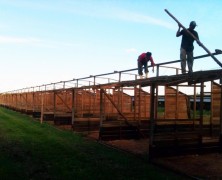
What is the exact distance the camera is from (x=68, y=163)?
426 inches

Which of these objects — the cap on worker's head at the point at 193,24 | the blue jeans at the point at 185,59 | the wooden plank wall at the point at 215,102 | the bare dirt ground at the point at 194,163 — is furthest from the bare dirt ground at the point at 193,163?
the cap on worker's head at the point at 193,24

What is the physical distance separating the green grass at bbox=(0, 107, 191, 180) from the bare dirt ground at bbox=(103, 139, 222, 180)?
61 cm

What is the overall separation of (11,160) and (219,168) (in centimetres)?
648

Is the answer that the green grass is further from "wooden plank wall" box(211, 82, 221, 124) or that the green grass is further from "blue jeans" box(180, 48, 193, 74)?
"wooden plank wall" box(211, 82, 221, 124)

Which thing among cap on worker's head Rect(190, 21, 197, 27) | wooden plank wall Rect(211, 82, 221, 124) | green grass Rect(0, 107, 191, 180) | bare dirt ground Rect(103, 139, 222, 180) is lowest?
bare dirt ground Rect(103, 139, 222, 180)

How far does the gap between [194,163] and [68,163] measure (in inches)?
164

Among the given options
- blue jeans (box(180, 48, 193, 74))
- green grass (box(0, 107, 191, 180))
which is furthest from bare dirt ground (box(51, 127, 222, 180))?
blue jeans (box(180, 48, 193, 74))

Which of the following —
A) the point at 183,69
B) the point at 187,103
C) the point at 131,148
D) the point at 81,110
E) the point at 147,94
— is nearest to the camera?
the point at 183,69

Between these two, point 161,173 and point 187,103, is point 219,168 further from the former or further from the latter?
point 187,103

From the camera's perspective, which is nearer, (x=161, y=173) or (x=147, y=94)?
(x=161, y=173)

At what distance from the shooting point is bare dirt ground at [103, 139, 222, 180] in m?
10.2

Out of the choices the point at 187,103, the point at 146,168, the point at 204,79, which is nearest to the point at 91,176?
the point at 146,168

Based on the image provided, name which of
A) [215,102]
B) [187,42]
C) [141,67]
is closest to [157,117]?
[215,102]

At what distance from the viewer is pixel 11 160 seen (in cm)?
1096
